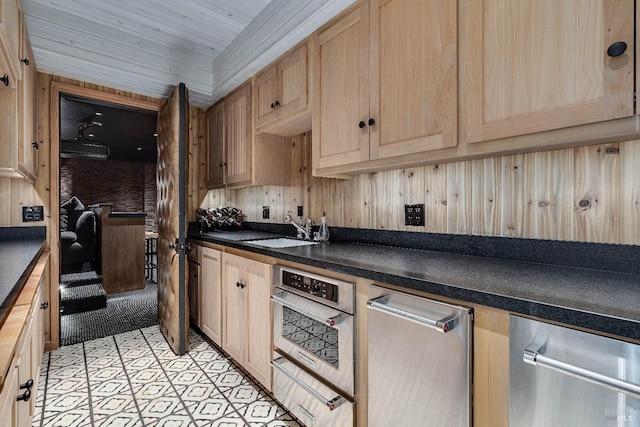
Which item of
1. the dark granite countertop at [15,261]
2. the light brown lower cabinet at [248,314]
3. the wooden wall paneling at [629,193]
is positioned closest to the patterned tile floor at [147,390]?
the light brown lower cabinet at [248,314]

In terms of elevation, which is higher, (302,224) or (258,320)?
(302,224)

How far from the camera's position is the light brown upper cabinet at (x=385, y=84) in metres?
1.30

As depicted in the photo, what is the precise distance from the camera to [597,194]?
1.19 m

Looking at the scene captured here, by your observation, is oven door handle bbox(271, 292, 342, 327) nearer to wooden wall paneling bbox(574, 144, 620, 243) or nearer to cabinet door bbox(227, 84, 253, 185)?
wooden wall paneling bbox(574, 144, 620, 243)

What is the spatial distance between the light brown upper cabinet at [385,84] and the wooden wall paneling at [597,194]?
484mm

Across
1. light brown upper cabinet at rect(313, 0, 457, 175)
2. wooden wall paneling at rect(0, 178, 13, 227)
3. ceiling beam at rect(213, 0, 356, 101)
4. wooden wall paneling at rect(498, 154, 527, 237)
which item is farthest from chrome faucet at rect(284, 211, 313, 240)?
wooden wall paneling at rect(0, 178, 13, 227)

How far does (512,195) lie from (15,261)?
226cm

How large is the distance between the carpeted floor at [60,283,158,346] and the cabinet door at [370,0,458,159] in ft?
9.64

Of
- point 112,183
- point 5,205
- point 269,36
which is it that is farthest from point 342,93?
point 112,183

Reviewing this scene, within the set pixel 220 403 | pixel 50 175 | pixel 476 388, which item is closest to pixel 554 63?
pixel 476 388

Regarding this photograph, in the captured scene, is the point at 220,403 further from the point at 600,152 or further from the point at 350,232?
the point at 600,152

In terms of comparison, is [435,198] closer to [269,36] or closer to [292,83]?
[292,83]

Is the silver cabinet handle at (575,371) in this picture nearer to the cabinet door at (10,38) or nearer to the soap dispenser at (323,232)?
the soap dispenser at (323,232)

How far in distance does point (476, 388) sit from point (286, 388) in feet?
3.58
